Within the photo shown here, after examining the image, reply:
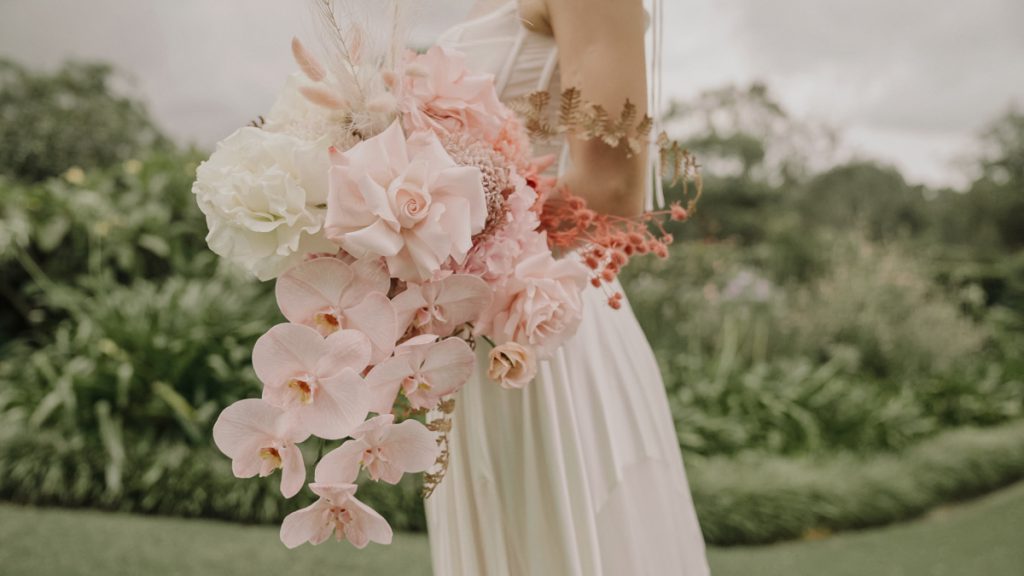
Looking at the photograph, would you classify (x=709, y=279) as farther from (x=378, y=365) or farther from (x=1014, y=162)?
(x=1014, y=162)

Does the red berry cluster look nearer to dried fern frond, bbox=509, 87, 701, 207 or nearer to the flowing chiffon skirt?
dried fern frond, bbox=509, 87, 701, 207

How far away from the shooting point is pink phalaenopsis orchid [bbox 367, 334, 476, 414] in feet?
2.90

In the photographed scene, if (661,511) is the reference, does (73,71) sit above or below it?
above

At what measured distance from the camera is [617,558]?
4.31ft

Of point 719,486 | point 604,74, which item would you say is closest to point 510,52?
point 604,74

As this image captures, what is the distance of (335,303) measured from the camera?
2.99 ft

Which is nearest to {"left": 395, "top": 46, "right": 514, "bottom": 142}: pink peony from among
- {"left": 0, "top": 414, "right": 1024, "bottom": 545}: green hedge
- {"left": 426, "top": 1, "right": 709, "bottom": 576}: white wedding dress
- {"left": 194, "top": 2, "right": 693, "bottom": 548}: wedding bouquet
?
{"left": 194, "top": 2, "right": 693, "bottom": 548}: wedding bouquet

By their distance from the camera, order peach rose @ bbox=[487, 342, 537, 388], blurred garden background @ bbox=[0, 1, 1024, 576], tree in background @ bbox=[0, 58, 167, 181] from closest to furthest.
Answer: peach rose @ bbox=[487, 342, 537, 388] < blurred garden background @ bbox=[0, 1, 1024, 576] < tree in background @ bbox=[0, 58, 167, 181]

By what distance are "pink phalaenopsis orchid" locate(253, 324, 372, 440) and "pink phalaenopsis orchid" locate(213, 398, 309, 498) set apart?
0.6 inches

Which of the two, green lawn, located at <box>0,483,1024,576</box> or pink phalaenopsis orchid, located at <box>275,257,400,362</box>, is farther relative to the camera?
green lawn, located at <box>0,483,1024,576</box>

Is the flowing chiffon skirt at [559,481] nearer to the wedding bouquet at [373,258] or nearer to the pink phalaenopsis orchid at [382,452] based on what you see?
the wedding bouquet at [373,258]

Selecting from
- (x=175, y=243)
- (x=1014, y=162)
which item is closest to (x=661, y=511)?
(x=175, y=243)

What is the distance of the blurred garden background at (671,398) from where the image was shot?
4.16 m

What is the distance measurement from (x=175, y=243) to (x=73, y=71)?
13.9 m
